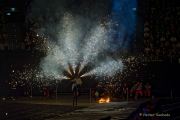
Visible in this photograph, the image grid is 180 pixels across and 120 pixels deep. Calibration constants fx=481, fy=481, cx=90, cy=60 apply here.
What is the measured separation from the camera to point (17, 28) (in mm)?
40031

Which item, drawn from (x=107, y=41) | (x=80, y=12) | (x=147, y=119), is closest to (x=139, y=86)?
(x=107, y=41)

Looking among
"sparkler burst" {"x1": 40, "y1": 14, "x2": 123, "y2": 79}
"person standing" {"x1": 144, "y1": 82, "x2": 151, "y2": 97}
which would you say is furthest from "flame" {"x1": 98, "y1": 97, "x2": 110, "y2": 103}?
"sparkler burst" {"x1": 40, "y1": 14, "x2": 123, "y2": 79}

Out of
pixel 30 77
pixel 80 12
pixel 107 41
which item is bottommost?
pixel 30 77

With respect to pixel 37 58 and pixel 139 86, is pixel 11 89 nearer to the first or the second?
pixel 37 58

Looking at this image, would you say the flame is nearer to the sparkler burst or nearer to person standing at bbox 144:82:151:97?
person standing at bbox 144:82:151:97

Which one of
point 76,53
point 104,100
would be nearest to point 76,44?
point 76,53

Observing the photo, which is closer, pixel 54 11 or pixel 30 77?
pixel 30 77

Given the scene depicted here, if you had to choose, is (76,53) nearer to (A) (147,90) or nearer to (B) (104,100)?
(A) (147,90)

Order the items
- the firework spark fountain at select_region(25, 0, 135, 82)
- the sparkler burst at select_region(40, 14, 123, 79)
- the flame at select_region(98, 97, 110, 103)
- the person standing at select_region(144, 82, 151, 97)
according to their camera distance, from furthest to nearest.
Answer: the firework spark fountain at select_region(25, 0, 135, 82), the sparkler burst at select_region(40, 14, 123, 79), the person standing at select_region(144, 82, 151, 97), the flame at select_region(98, 97, 110, 103)

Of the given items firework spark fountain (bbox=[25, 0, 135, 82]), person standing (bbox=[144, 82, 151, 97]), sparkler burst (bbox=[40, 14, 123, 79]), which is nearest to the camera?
person standing (bbox=[144, 82, 151, 97])

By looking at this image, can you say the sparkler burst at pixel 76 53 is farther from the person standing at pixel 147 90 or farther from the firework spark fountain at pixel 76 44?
the person standing at pixel 147 90

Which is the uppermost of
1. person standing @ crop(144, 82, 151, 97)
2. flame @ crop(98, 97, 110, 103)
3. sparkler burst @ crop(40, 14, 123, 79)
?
sparkler burst @ crop(40, 14, 123, 79)

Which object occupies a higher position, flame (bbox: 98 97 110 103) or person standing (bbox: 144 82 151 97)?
person standing (bbox: 144 82 151 97)

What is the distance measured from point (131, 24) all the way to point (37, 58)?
867cm
